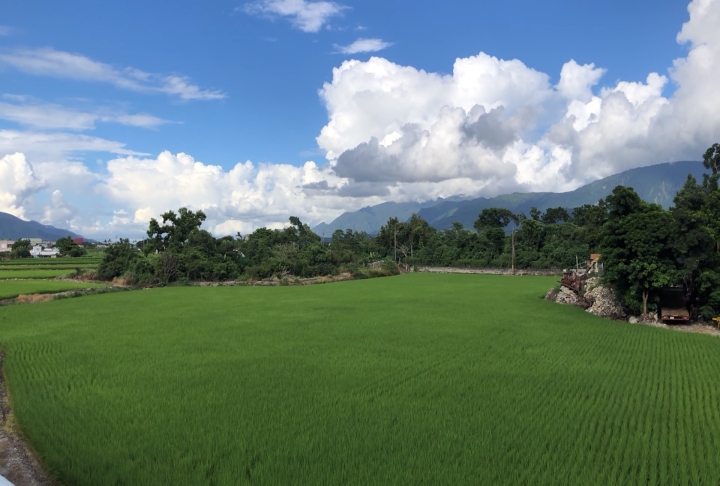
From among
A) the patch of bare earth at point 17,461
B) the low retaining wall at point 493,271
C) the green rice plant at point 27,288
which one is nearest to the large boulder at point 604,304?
the patch of bare earth at point 17,461

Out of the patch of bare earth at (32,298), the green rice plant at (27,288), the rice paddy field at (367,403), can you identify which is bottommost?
the rice paddy field at (367,403)

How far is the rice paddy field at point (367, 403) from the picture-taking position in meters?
5.37

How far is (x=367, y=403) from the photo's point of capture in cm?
756

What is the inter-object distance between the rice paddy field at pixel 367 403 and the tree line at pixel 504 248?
2.55m

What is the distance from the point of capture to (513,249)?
152 feet

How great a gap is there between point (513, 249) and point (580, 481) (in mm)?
43617

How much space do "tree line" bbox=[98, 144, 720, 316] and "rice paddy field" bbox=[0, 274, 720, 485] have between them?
8.36 ft

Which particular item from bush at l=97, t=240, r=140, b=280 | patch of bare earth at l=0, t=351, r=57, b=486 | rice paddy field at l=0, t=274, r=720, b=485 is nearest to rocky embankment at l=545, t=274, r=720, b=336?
Answer: rice paddy field at l=0, t=274, r=720, b=485

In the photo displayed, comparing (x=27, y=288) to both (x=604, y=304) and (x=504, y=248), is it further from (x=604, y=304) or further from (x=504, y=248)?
(x=504, y=248)

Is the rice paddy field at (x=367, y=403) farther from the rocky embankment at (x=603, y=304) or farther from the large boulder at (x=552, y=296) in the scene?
the large boulder at (x=552, y=296)

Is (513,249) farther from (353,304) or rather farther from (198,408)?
(198,408)

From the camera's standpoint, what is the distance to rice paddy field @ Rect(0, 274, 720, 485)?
537 cm

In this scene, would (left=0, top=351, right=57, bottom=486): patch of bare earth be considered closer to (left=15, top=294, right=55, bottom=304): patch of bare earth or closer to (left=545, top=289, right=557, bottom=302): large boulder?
(left=15, top=294, right=55, bottom=304): patch of bare earth

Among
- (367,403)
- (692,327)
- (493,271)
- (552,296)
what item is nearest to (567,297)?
(552,296)
